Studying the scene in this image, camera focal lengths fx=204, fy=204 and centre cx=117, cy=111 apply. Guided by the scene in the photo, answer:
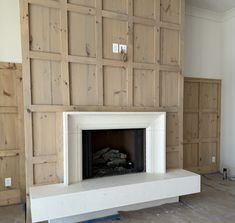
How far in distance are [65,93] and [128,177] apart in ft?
4.41

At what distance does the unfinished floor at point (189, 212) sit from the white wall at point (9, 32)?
2.04 m

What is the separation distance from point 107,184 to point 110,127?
0.69 m

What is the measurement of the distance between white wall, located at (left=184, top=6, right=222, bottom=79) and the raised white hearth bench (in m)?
1.71

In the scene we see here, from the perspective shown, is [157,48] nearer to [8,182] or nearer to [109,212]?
[109,212]

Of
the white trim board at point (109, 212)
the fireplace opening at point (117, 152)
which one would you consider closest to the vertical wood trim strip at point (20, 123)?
the white trim board at point (109, 212)

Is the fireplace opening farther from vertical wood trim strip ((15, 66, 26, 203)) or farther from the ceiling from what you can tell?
the ceiling

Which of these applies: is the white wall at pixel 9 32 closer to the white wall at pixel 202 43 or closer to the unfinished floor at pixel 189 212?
the unfinished floor at pixel 189 212

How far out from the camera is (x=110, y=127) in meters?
2.61

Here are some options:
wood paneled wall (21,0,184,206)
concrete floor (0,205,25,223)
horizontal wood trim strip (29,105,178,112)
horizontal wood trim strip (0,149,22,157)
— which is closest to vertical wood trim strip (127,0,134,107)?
wood paneled wall (21,0,184,206)

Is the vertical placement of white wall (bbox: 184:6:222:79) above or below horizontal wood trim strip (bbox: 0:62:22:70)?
above

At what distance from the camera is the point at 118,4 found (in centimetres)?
271

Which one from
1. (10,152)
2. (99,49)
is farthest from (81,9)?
(10,152)

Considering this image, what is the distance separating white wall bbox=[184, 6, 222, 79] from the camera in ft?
12.7

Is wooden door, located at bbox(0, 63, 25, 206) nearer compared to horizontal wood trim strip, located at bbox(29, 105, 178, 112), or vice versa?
horizontal wood trim strip, located at bbox(29, 105, 178, 112)
